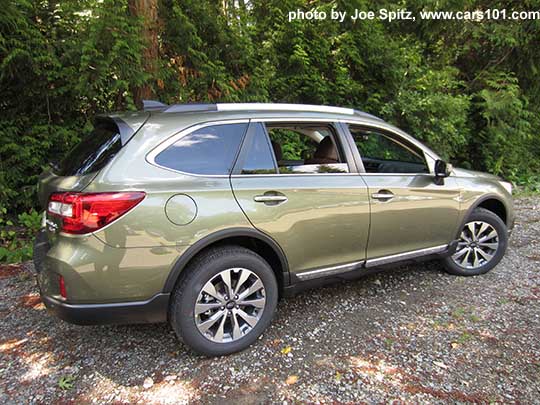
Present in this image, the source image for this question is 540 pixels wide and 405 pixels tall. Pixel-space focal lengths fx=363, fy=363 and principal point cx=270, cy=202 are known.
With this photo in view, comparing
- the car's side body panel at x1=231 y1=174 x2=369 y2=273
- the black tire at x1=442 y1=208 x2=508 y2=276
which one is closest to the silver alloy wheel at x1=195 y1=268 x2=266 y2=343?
the car's side body panel at x1=231 y1=174 x2=369 y2=273

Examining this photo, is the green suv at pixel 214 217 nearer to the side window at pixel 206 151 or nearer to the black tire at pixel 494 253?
the side window at pixel 206 151

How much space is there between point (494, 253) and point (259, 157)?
2.93 m

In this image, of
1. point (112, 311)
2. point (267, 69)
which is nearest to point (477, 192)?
point (112, 311)

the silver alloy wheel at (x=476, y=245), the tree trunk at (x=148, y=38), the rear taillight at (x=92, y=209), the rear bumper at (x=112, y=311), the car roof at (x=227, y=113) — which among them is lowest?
the silver alloy wheel at (x=476, y=245)

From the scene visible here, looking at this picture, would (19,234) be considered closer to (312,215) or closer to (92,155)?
(92,155)

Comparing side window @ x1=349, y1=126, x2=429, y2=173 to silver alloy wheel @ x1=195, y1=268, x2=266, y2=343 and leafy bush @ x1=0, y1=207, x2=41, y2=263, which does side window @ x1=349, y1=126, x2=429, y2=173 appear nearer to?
silver alloy wheel @ x1=195, y1=268, x2=266, y2=343

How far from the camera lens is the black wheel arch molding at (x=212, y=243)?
2.33 meters

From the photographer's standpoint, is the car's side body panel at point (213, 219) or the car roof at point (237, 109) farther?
the car roof at point (237, 109)

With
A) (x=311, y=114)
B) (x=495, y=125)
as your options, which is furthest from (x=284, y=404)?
(x=495, y=125)

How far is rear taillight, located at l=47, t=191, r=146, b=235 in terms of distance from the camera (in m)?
2.13

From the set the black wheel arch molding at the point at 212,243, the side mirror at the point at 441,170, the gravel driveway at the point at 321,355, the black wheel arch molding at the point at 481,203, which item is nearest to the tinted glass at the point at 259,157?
the black wheel arch molding at the point at 212,243

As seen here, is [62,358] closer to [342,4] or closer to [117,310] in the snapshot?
[117,310]

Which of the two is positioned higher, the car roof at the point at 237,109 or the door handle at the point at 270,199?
the car roof at the point at 237,109

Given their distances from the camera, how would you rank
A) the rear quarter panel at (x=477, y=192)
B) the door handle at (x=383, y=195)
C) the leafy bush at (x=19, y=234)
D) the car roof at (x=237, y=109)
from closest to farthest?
the car roof at (x=237, y=109) → the door handle at (x=383, y=195) → the rear quarter panel at (x=477, y=192) → the leafy bush at (x=19, y=234)
